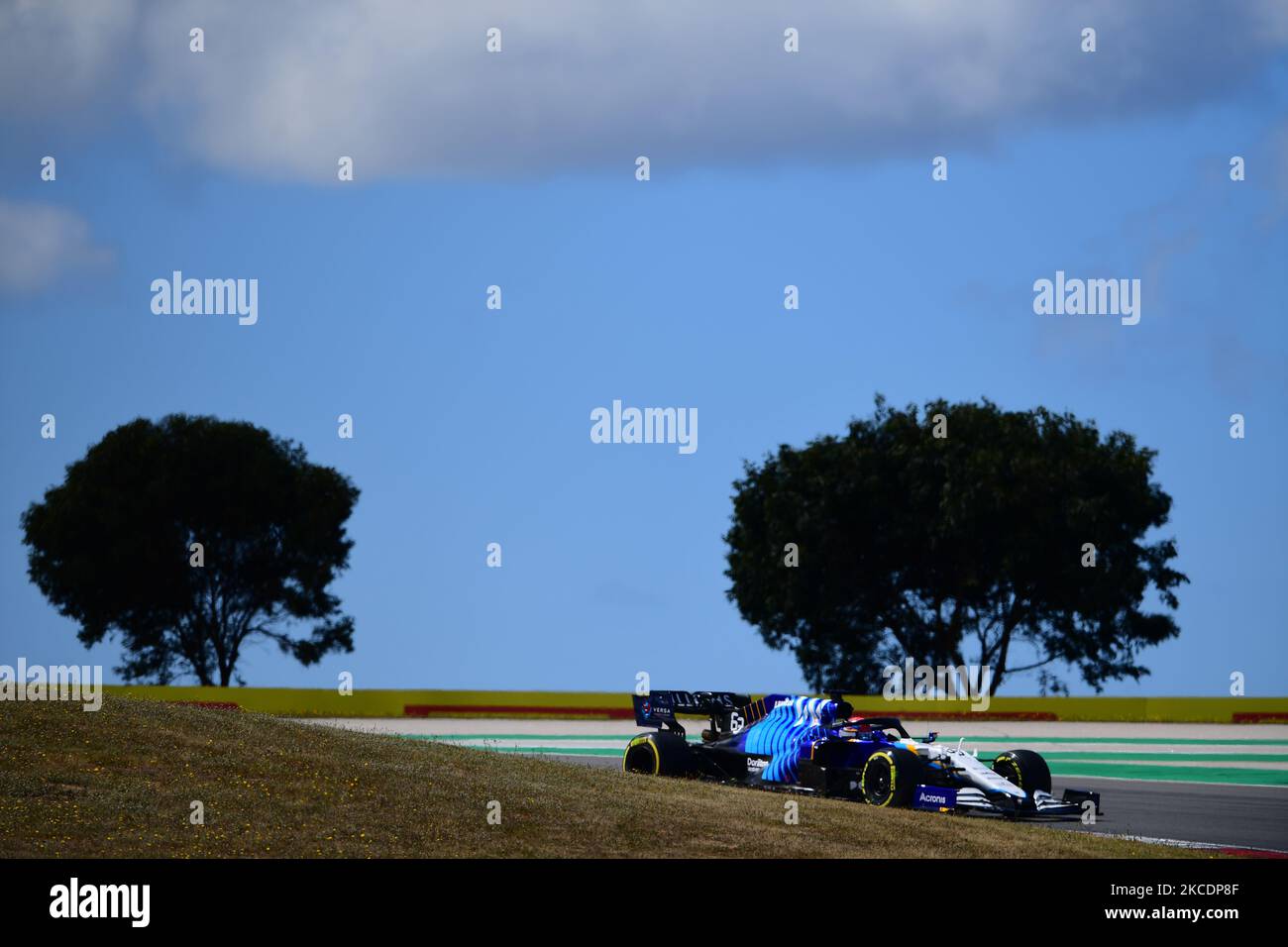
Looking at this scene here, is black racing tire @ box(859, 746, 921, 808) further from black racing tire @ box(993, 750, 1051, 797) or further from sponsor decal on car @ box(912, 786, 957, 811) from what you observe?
black racing tire @ box(993, 750, 1051, 797)

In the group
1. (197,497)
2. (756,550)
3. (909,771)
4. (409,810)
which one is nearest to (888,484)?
(756,550)

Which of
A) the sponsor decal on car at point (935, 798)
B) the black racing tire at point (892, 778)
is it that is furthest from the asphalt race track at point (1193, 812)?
the black racing tire at point (892, 778)

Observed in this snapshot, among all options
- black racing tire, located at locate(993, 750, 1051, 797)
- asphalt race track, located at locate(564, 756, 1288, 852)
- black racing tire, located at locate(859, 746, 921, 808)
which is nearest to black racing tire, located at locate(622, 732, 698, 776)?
black racing tire, located at locate(859, 746, 921, 808)

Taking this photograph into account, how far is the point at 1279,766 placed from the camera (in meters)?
30.6

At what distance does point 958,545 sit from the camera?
188ft

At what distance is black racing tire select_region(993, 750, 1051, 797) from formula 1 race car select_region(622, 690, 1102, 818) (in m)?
0.01

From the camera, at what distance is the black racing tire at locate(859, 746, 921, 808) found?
18.3m

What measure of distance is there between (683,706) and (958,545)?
36.7 meters

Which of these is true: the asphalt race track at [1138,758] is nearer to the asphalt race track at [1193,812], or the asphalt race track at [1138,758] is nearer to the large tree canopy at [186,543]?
the asphalt race track at [1193,812]

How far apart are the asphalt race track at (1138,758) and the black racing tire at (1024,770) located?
1.70ft

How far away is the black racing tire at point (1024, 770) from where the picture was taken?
19.3 metres

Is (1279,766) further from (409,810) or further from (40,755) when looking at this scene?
(40,755)
